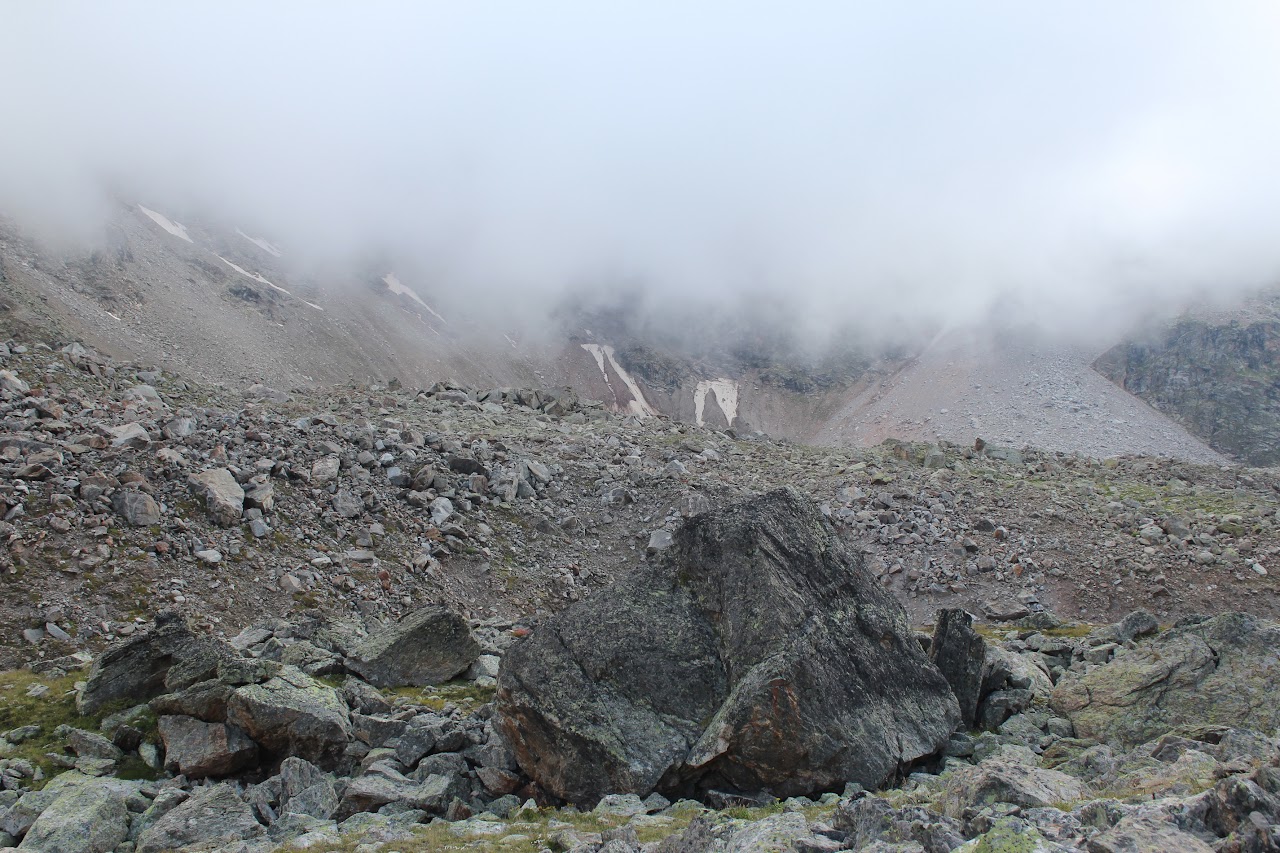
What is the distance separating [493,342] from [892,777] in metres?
161

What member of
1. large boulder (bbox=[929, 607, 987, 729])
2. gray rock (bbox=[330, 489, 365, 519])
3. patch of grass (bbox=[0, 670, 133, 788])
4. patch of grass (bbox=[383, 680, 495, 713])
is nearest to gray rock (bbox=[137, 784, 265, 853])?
patch of grass (bbox=[0, 670, 133, 788])

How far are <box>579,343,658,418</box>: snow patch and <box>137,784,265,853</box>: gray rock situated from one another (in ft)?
512

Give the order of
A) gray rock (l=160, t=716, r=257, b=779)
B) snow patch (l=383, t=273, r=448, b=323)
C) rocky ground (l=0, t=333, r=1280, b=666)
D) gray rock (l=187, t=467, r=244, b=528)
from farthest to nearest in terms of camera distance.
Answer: snow patch (l=383, t=273, r=448, b=323) → gray rock (l=187, t=467, r=244, b=528) → rocky ground (l=0, t=333, r=1280, b=666) → gray rock (l=160, t=716, r=257, b=779)

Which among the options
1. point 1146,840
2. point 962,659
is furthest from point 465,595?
point 1146,840

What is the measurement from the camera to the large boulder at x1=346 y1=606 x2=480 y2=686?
2159 cm

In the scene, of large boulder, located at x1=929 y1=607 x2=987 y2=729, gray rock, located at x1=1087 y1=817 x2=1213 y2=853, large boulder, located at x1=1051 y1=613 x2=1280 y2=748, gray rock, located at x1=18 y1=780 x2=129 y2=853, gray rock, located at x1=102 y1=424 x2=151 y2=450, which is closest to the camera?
gray rock, located at x1=1087 y1=817 x2=1213 y2=853

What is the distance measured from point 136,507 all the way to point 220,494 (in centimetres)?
298

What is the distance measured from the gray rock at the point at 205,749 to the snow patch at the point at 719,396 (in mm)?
162527

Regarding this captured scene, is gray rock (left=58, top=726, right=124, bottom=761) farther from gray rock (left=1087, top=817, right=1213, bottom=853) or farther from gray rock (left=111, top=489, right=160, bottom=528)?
gray rock (left=1087, top=817, right=1213, bottom=853)

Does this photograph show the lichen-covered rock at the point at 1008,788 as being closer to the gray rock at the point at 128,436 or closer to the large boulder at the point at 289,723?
the large boulder at the point at 289,723

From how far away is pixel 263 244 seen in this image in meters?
171

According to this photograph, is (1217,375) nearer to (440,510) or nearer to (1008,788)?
(440,510)

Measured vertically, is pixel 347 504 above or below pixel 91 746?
above

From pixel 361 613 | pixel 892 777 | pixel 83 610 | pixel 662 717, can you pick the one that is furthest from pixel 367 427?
pixel 892 777
